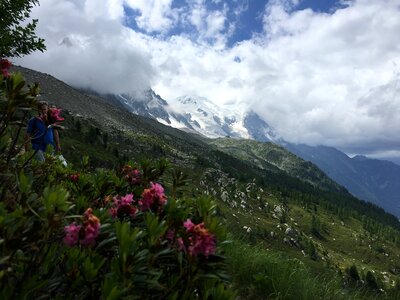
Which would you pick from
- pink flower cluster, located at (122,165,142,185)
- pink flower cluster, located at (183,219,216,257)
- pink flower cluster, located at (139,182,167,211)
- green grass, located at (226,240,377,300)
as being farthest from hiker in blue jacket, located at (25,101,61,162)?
green grass, located at (226,240,377,300)

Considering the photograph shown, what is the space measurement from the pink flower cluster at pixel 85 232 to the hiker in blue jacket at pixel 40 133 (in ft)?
6.90

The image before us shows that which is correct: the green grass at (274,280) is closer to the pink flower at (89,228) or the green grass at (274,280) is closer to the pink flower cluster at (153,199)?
the pink flower cluster at (153,199)

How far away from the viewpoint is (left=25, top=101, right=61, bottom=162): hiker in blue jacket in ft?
17.5

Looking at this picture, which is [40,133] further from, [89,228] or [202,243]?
[202,243]

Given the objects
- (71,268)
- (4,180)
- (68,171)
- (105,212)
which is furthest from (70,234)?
(68,171)

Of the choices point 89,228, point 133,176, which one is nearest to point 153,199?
point 89,228

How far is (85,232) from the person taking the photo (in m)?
3.23

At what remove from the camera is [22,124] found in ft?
16.1

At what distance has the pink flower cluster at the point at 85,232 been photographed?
3.22m

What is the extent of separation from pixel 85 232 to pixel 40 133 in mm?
11161

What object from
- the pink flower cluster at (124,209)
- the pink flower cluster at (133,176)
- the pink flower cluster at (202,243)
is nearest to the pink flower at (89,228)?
the pink flower cluster at (202,243)

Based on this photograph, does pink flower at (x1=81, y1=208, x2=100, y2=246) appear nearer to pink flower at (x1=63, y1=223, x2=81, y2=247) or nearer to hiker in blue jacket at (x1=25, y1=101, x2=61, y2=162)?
pink flower at (x1=63, y1=223, x2=81, y2=247)

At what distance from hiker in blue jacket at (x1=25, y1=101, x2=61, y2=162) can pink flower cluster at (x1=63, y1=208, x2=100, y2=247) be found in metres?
2.10

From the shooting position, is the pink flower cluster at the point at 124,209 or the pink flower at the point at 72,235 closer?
the pink flower at the point at 72,235
